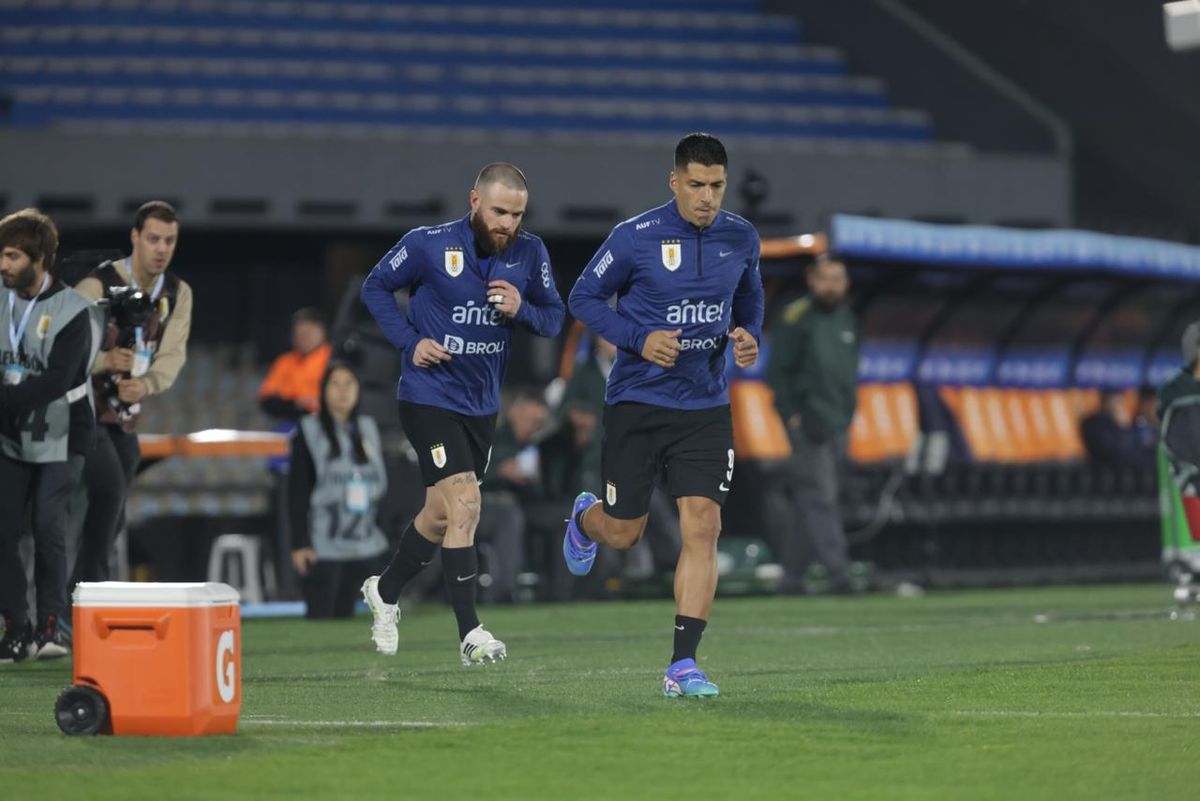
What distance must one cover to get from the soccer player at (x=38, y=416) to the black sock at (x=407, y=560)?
1.56 meters

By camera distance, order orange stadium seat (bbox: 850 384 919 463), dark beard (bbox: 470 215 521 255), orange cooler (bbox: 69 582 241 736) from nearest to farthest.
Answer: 1. orange cooler (bbox: 69 582 241 736)
2. dark beard (bbox: 470 215 521 255)
3. orange stadium seat (bbox: 850 384 919 463)

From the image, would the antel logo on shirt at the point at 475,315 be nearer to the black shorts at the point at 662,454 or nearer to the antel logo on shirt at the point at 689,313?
the black shorts at the point at 662,454

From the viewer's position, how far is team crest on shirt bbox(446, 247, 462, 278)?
8992 millimetres

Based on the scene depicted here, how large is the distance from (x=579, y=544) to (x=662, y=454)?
1061 mm

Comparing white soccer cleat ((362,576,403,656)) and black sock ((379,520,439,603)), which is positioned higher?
black sock ((379,520,439,603))

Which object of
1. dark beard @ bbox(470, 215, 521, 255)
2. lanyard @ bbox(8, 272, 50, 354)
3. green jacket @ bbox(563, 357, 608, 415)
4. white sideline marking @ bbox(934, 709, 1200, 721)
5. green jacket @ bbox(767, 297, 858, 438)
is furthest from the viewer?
green jacket @ bbox(563, 357, 608, 415)

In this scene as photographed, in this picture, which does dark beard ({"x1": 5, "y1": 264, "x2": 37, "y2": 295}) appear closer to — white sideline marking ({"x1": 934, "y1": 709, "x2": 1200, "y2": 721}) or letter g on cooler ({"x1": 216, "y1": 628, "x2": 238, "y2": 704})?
letter g on cooler ({"x1": 216, "y1": 628, "x2": 238, "y2": 704})

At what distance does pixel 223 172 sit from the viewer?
68.8ft

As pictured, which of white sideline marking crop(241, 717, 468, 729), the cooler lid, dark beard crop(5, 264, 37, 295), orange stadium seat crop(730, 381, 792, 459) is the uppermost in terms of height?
dark beard crop(5, 264, 37, 295)

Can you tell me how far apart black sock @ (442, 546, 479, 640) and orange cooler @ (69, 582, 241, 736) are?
2650 mm

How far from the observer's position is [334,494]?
13805 mm

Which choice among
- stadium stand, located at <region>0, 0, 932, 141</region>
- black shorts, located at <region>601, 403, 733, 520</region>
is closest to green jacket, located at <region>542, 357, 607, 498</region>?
stadium stand, located at <region>0, 0, 932, 141</region>

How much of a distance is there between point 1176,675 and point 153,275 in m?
5.07

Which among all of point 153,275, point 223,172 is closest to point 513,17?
point 223,172
